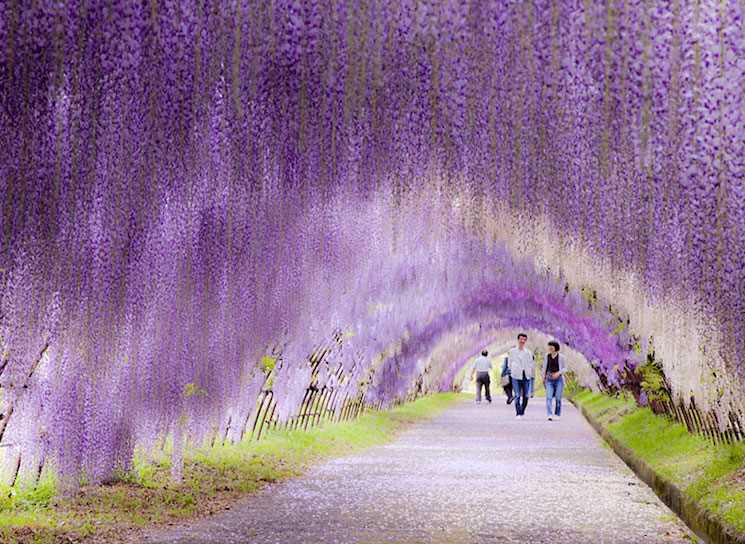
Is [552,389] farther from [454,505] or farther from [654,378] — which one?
[454,505]

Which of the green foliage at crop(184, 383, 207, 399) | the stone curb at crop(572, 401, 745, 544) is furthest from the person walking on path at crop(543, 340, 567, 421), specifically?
the green foliage at crop(184, 383, 207, 399)

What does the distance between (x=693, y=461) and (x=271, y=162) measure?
5.37 m

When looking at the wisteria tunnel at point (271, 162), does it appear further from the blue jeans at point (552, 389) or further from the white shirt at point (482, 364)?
the white shirt at point (482, 364)

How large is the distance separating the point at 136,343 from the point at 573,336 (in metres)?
23.4

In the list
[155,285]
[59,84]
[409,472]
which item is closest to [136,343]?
[155,285]

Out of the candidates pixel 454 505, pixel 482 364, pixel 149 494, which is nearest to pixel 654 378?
pixel 454 505

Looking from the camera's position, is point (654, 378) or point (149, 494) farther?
point (654, 378)

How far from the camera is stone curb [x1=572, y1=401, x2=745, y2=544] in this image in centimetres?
688

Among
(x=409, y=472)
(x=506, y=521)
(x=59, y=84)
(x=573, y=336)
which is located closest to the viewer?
(x=59, y=84)

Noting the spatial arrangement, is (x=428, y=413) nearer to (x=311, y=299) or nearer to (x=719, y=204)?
(x=311, y=299)

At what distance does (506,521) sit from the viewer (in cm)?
830

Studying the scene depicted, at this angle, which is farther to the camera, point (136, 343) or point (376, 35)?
point (136, 343)

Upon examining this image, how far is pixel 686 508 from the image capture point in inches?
343

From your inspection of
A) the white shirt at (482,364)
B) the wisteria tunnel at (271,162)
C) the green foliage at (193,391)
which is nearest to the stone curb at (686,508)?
the wisteria tunnel at (271,162)
